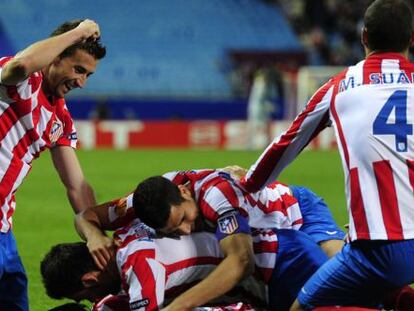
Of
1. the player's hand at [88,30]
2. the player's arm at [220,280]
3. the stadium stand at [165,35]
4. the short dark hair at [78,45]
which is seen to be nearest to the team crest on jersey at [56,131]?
the short dark hair at [78,45]

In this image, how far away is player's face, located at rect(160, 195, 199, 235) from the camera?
4.95m

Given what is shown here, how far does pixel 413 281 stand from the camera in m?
4.46

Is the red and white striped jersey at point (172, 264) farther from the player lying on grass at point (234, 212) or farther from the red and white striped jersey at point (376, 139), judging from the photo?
the red and white striped jersey at point (376, 139)

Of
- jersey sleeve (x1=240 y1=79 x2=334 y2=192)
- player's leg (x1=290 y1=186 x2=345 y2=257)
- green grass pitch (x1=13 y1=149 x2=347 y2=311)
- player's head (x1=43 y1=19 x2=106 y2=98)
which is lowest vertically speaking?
green grass pitch (x1=13 y1=149 x2=347 y2=311)

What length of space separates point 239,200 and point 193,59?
2780 centimetres

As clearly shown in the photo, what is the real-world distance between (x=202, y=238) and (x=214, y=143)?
20975mm

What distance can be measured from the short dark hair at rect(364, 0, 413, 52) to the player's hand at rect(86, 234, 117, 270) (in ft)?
5.62

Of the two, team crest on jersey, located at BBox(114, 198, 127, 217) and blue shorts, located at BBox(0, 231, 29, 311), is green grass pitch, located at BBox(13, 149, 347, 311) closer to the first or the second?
blue shorts, located at BBox(0, 231, 29, 311)

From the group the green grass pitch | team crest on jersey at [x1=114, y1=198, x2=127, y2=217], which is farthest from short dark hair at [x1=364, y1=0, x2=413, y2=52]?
the green grass pitch

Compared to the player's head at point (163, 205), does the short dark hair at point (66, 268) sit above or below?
below

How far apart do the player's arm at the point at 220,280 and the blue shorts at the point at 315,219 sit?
0.95 meters

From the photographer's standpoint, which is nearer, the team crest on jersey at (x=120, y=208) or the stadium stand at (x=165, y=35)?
the team crest on jersey at (x=120, y=208)

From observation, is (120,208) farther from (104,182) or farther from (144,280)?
(104,182)

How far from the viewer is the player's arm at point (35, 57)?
184 inches
